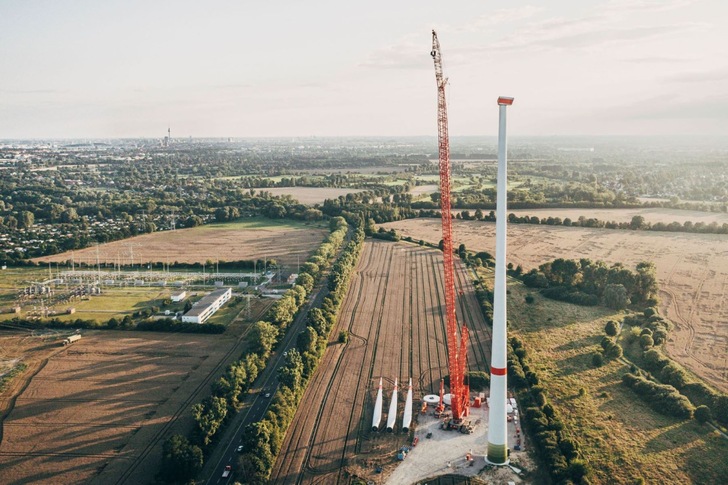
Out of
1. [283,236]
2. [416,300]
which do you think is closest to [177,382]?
[416,300]

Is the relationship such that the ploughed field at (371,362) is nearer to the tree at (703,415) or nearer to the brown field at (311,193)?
the tree at (703,415)

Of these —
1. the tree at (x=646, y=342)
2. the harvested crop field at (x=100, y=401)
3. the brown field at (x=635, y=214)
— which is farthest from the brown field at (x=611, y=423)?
the brown field at (x=635, y=214)

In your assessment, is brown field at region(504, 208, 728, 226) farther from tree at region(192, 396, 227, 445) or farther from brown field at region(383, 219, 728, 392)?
tree at region(192, 396, 227, 445)

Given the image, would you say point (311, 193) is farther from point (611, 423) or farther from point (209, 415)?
point (611, 423)

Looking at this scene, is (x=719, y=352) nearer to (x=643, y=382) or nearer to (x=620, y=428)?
(x=643, y=382)

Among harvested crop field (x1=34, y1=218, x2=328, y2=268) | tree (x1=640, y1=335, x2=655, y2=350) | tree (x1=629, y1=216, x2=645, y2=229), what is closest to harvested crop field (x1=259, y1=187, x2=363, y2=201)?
harvested crop field (x1=34, y1=218, x2=328, y2=268)

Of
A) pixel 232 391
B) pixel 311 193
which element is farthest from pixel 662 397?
pixel 311 193
